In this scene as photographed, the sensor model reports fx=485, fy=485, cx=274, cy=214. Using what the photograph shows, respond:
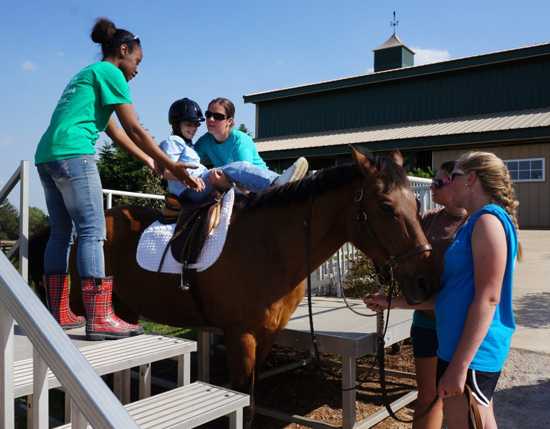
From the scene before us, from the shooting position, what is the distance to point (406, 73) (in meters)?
21.8

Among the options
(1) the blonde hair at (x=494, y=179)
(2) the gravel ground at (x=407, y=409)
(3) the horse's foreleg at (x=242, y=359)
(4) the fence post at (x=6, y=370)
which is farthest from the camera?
(2) the gravel ground at (x=407, y=409)

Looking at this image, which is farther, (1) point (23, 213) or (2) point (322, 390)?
(2) point (322, 390)

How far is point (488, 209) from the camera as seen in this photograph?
208cm

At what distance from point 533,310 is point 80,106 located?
24.2ft

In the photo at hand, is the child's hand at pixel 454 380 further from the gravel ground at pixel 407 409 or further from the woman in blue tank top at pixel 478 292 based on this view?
the gravel ground at pixel 407 409

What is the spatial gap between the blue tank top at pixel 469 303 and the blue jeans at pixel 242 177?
61.3 inches

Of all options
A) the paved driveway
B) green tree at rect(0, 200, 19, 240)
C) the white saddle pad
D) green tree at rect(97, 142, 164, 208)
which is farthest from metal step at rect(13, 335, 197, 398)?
green tree at rect(97, 142, 164, 208)

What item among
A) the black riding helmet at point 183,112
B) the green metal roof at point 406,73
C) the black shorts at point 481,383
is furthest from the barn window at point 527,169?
the black shorts at point 481,383

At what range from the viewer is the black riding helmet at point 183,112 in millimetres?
3621

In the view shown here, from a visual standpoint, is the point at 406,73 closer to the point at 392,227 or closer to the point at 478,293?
the point at 392,227

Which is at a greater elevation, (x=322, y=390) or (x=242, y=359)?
(x=242, y=359)

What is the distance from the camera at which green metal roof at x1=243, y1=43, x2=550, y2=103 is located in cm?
1892

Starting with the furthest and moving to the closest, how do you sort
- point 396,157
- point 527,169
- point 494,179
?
point 527,169, point 396,157, point 494,179

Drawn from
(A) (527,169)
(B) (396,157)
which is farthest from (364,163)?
(A) (527,169)
